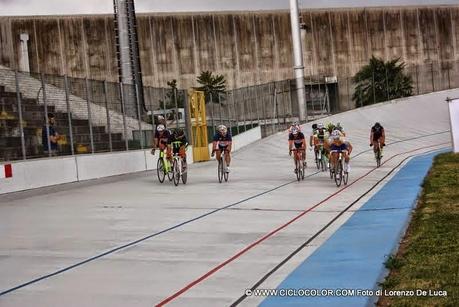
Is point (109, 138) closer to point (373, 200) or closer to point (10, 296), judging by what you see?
point (373, 200)

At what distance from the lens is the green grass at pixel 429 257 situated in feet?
19.3

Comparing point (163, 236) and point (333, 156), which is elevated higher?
point (333, 156)

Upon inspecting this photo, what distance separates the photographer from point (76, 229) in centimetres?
1037

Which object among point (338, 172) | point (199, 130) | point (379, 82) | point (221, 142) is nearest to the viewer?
point (338, 172)

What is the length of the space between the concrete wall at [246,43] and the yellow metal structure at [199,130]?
73.8ft

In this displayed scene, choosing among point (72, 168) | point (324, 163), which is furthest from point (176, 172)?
point (324, 163)

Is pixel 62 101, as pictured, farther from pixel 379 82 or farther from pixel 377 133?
pixel 379 82

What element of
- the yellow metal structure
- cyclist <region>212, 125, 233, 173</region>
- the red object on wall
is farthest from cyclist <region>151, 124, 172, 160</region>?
the yellow metal structure

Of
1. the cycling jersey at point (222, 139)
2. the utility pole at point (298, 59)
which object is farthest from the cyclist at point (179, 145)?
the utility pole at point (298, 59)

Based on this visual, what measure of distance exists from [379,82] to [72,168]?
3848 centimetres

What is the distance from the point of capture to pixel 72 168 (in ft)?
60.3

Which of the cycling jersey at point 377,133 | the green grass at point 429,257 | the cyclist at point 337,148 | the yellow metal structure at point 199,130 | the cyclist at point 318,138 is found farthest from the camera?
the yellow metal structure at point 199,130

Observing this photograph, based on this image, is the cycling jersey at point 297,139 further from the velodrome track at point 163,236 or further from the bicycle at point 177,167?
the bicycle at point 177,167

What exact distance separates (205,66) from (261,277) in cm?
4665
